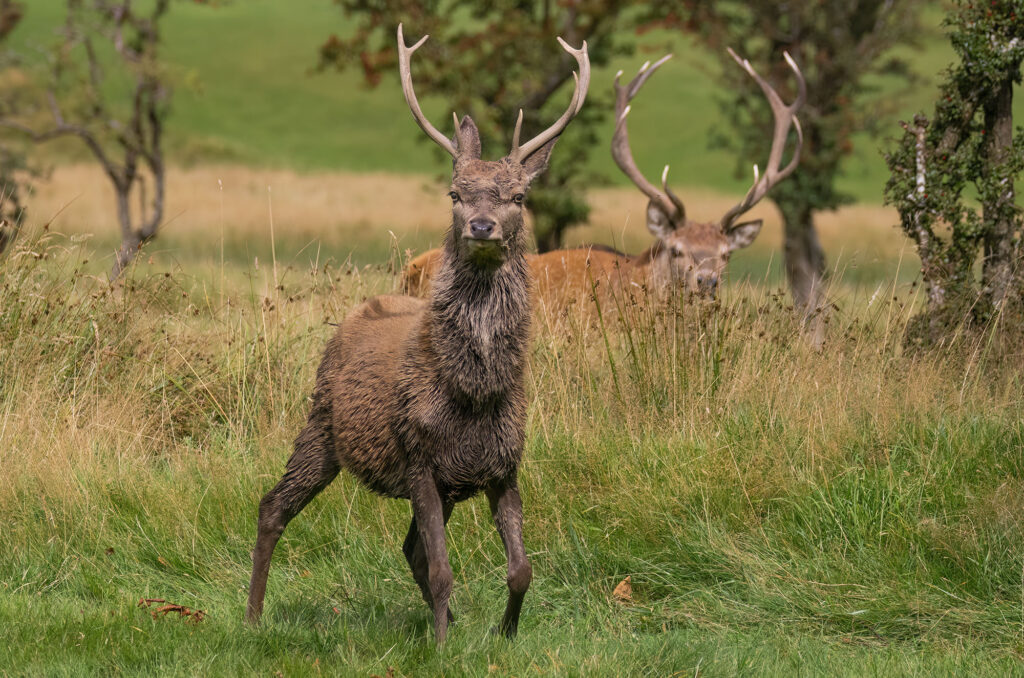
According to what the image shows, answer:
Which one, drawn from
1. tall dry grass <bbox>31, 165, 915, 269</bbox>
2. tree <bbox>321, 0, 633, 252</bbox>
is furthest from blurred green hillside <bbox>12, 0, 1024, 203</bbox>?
tree <bbox>321, 0, 633, 252</bbox>

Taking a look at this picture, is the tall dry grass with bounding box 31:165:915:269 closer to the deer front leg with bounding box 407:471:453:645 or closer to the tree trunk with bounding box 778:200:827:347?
the tree trunk with bounding box 778:200:827:347

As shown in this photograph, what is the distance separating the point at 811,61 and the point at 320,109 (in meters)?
37.9

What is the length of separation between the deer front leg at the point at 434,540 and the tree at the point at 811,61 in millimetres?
13153

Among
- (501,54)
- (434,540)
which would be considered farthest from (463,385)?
(501,54)

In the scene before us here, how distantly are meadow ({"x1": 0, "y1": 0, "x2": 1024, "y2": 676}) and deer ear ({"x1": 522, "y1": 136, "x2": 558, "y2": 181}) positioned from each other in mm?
1790

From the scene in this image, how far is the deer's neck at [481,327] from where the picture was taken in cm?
456

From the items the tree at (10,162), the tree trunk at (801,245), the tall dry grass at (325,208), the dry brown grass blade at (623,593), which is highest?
the tree at (10,162)

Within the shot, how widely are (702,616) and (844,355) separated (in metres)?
2.62

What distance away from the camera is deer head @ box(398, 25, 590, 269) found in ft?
14.6

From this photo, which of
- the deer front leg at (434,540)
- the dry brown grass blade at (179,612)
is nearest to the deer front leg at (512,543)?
the deer front leg at (434,540)

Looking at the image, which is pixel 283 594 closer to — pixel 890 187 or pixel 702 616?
pixel 702 616

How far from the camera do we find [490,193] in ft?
15.0

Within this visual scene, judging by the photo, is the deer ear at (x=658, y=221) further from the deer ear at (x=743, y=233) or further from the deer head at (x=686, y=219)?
the deer ear at (x=743, y=233)

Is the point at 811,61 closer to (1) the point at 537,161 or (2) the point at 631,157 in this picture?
(2) the point at 631,157
